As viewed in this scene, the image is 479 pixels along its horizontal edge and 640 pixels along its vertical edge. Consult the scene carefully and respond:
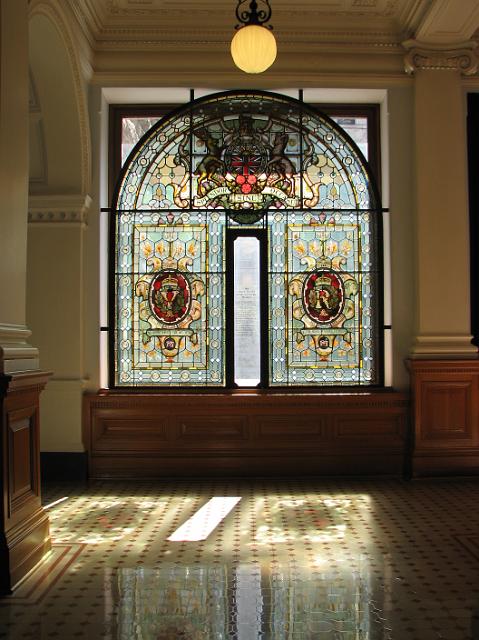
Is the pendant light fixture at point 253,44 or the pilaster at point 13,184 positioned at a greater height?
the pendant light fixture at point 253,44

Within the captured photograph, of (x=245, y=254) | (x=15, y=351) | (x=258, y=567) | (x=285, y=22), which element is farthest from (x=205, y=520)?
(x=285, y=22)

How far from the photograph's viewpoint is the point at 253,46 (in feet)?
18.0

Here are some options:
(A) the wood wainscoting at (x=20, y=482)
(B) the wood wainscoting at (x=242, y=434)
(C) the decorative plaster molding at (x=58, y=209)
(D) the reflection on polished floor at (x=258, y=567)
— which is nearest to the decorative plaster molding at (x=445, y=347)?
(B) the wood wainscoting at (x=242, y=434)

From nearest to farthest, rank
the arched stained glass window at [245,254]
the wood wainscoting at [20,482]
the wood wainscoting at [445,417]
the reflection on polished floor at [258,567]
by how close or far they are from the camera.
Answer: the reflection on polished floor at [258,567] < the wood wainscoting at [20,482] < the wood wainscoting at [445,417] < the arched stained glass window at [245,254]

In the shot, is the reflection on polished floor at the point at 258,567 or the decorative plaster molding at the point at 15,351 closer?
the reflection on polished floor at the point at 258,567

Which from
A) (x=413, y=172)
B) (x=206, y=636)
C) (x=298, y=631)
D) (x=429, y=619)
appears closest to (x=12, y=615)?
(x=206, y=636)

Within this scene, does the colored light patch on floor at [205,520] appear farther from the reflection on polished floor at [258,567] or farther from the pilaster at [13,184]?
the pilaster at [13,184]

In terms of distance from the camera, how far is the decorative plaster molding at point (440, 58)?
7820 millimetres

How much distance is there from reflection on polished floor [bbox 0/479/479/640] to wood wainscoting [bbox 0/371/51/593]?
5.7 inches

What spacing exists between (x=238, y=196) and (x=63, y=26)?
2.60 meters

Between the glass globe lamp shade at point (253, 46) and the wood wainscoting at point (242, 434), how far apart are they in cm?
357

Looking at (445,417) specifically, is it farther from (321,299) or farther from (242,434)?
(242,434)

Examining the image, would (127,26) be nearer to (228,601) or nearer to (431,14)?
(431,14)

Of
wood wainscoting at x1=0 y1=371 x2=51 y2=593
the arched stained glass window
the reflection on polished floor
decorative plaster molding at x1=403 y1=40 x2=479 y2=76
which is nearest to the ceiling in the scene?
decorative plaster molding at x1=403 y1=40 x2=479 y2=76
